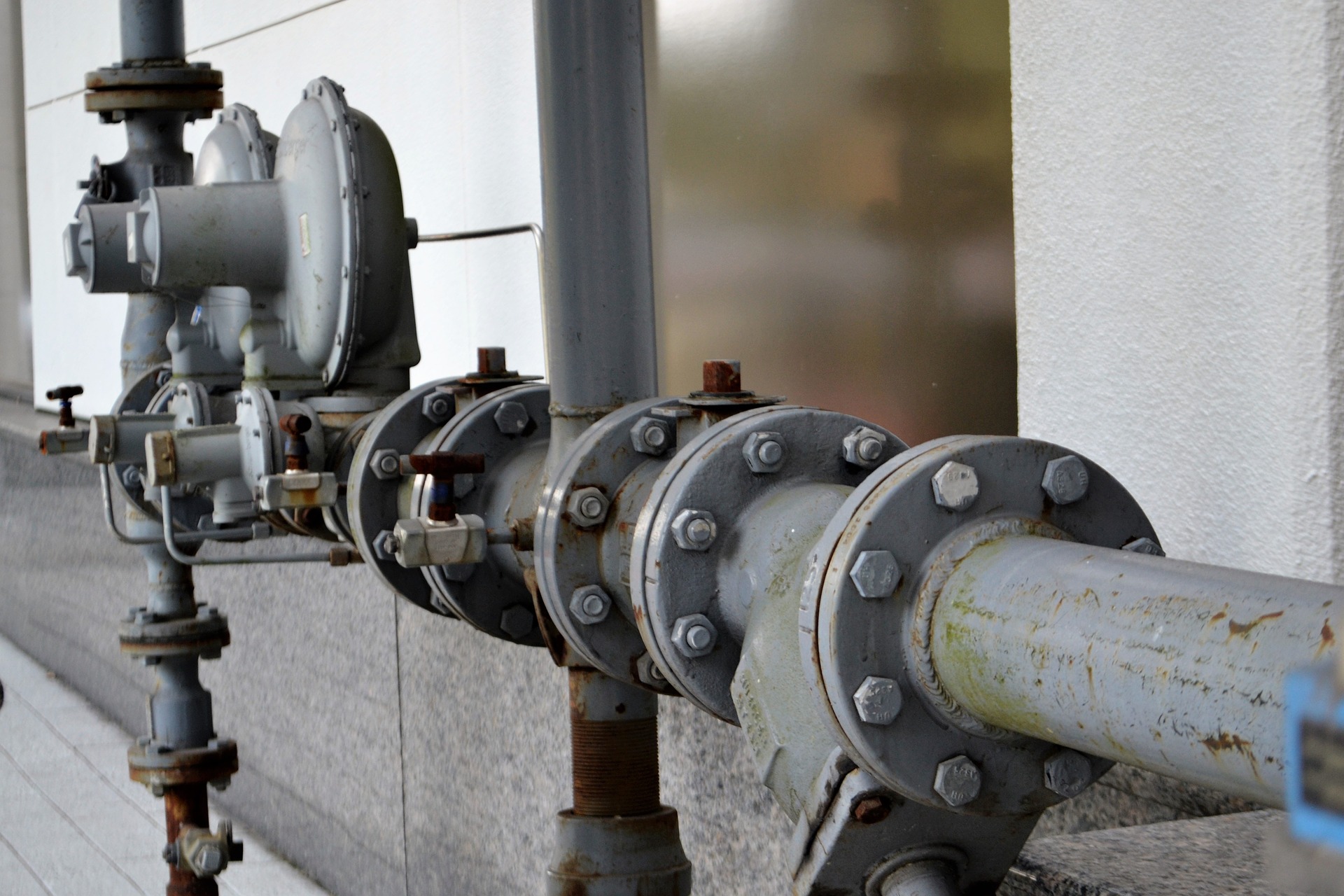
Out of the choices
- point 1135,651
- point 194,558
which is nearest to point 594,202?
point 1135,651

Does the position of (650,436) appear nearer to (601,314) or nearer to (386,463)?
(601,314)

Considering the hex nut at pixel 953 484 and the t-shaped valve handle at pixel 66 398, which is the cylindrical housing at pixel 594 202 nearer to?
the hex nut at pixel 953 484

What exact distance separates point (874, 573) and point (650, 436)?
0.51 meters

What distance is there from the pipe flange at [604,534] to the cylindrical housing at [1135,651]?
0.51 meters

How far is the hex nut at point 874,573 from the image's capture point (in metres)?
0.80

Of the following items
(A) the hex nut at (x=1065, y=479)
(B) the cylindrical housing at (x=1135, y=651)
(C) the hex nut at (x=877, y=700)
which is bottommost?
(C) the hex nut at (x=877, y=700)

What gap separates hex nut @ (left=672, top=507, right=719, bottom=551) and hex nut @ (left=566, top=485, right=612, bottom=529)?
200 millimetres

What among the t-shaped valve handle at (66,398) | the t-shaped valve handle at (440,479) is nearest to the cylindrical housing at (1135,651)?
the t-shaped valve handle at (440,479)

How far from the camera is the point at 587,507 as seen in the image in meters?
1.27

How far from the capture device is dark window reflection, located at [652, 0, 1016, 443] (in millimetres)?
1636

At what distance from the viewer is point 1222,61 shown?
1244 millimetres

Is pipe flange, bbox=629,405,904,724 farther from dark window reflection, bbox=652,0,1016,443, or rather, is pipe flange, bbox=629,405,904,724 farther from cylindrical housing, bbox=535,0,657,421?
dark window reflection, bbox=652,0,1016,443

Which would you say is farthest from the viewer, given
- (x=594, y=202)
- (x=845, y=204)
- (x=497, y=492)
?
(x=845, y=204)

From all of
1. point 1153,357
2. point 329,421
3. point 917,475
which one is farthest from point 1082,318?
point 329,421
